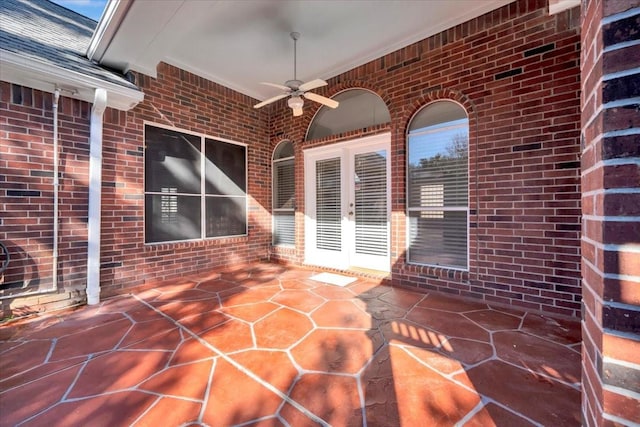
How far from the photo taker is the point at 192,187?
4.27 meters

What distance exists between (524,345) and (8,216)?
509cm

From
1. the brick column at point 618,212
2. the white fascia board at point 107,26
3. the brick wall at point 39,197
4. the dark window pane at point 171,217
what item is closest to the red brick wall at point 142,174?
the dark window pane at point 171,217

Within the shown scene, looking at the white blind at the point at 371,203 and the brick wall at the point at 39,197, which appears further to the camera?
the white blind at the point at 371,203

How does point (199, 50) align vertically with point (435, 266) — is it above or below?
above

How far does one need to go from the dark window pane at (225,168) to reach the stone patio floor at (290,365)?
2.24 metres

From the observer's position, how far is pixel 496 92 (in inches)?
119

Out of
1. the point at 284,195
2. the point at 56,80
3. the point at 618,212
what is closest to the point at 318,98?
the point at 284,195

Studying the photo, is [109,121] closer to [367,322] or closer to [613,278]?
[367,322]

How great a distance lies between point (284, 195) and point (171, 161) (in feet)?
7.08

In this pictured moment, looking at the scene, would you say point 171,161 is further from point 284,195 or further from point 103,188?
point 284,195

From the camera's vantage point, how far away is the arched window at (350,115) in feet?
13.3

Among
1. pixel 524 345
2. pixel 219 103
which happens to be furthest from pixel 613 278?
pixel 219 103

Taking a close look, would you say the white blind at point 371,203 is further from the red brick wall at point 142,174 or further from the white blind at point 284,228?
the red brick wall at point 142,174

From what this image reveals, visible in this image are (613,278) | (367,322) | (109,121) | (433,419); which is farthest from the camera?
(109,121)
